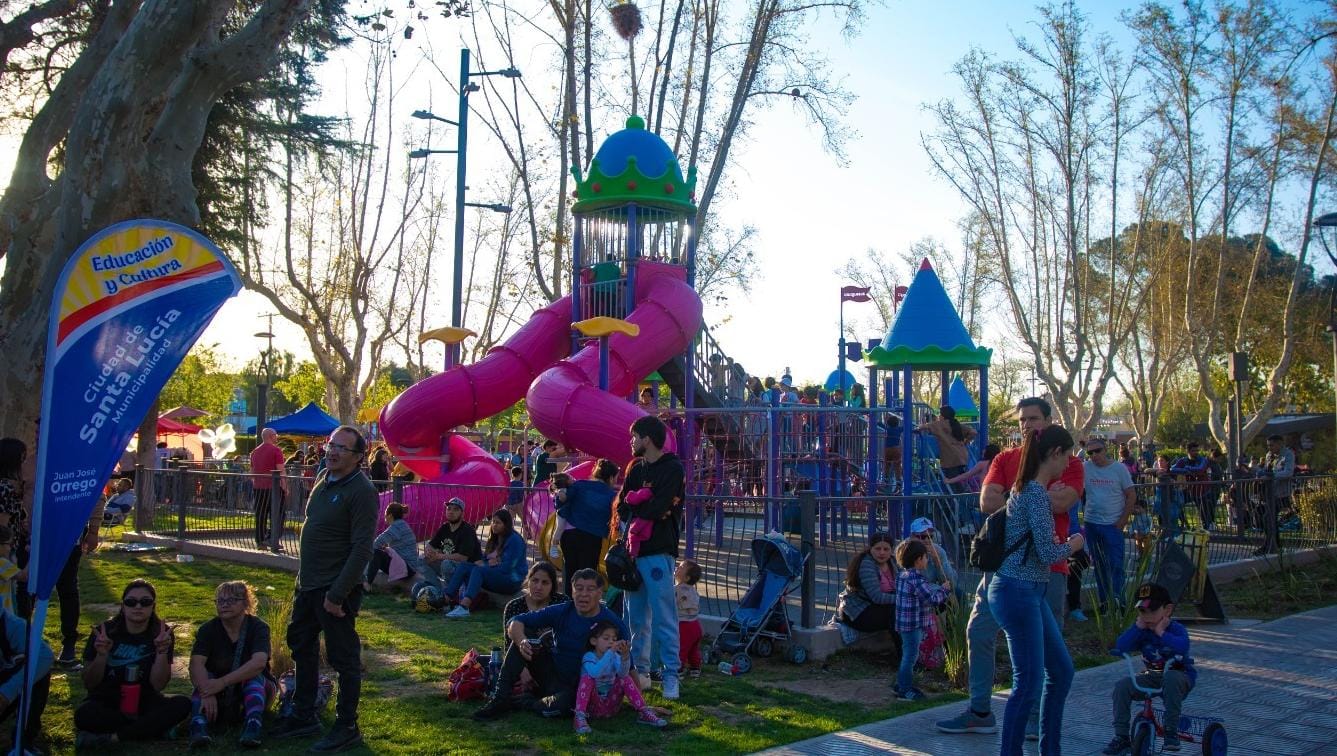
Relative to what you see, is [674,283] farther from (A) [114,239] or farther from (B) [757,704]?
(A) [114,239]

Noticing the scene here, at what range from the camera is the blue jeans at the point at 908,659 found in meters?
7.46

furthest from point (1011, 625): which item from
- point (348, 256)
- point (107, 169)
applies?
point (348, 256)

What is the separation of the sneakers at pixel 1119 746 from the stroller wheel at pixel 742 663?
112 inches

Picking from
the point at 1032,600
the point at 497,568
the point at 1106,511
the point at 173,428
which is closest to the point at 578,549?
the point at 497,568

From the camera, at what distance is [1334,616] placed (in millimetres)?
10625

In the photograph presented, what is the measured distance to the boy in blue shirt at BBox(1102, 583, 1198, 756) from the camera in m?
5.69

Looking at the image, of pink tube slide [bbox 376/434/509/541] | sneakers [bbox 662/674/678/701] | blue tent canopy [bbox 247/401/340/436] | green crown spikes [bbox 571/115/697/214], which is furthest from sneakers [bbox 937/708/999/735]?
blue tent canopy [bbox 247/401/340/436]

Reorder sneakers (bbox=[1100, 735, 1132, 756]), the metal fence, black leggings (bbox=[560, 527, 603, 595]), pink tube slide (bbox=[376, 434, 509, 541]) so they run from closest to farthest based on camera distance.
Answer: sneakers (bbox=[1100, 735, 1132, 756])
black leggings (bbox=[560, 527, 603, 595])
the metal fence
pink tube slide (bbox=[376, 434, 509, 541])

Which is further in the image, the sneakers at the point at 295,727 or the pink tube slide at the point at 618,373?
the pink tube slide at the point at 618,373

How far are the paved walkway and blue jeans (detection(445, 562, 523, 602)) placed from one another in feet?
16.3

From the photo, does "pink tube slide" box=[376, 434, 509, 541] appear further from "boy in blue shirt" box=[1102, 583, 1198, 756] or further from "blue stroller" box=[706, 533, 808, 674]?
"boy in blue shirt" box=[1102, 583, 1198, 756]

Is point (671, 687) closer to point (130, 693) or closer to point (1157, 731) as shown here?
point (1157, 731)

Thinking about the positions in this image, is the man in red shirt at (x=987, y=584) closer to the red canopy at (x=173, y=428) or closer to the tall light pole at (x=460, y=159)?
the tall light pole at (x=460, y=159)

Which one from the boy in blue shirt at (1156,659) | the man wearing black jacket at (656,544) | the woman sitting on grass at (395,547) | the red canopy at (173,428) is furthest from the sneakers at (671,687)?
the red canopy at (173,428)
